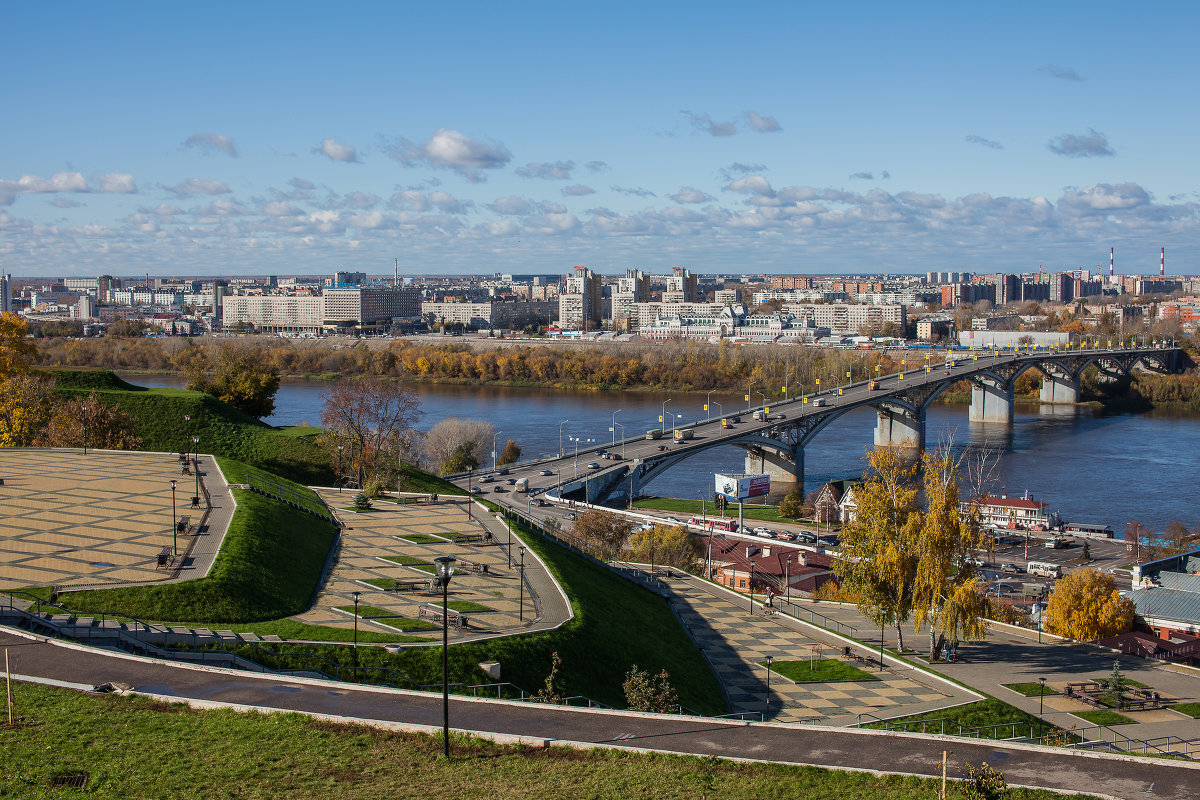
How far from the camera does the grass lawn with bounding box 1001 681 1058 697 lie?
1497 centimetres

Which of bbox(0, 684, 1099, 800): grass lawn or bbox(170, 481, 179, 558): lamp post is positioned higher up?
bbox(170, 481, 179, 558): lamp post

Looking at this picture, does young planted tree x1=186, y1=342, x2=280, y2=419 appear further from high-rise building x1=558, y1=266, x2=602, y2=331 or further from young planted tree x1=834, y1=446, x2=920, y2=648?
high-rise building x1=558, y1=266, x2=602, y2=331

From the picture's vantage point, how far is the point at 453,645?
A: 1195cm

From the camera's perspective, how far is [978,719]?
13539 millimetres

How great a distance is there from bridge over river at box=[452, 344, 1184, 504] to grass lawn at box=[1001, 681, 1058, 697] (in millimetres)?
18442

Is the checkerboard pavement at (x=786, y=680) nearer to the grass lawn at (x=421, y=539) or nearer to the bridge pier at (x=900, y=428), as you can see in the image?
the grass lawn at (x=421, y=539)

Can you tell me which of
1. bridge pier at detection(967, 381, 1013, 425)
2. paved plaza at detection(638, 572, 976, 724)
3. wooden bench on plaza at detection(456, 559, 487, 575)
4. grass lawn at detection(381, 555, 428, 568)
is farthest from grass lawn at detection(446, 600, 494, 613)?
bridge pier at detection(967, 381, 1013, 425)

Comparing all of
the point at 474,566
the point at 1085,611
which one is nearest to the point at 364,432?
the point at 474,566

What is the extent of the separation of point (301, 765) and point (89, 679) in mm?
2713

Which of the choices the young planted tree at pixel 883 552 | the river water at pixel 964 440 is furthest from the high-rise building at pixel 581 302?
the young planted tree at pixel 883 552

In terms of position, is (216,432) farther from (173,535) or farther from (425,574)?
(425,574)

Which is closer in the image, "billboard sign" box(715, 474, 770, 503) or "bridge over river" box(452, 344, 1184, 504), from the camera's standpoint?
"billboard sign" box(715, 474, 770, 503)

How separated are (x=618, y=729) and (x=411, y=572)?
746 centimetres

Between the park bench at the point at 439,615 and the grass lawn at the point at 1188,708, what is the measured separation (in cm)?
1005
